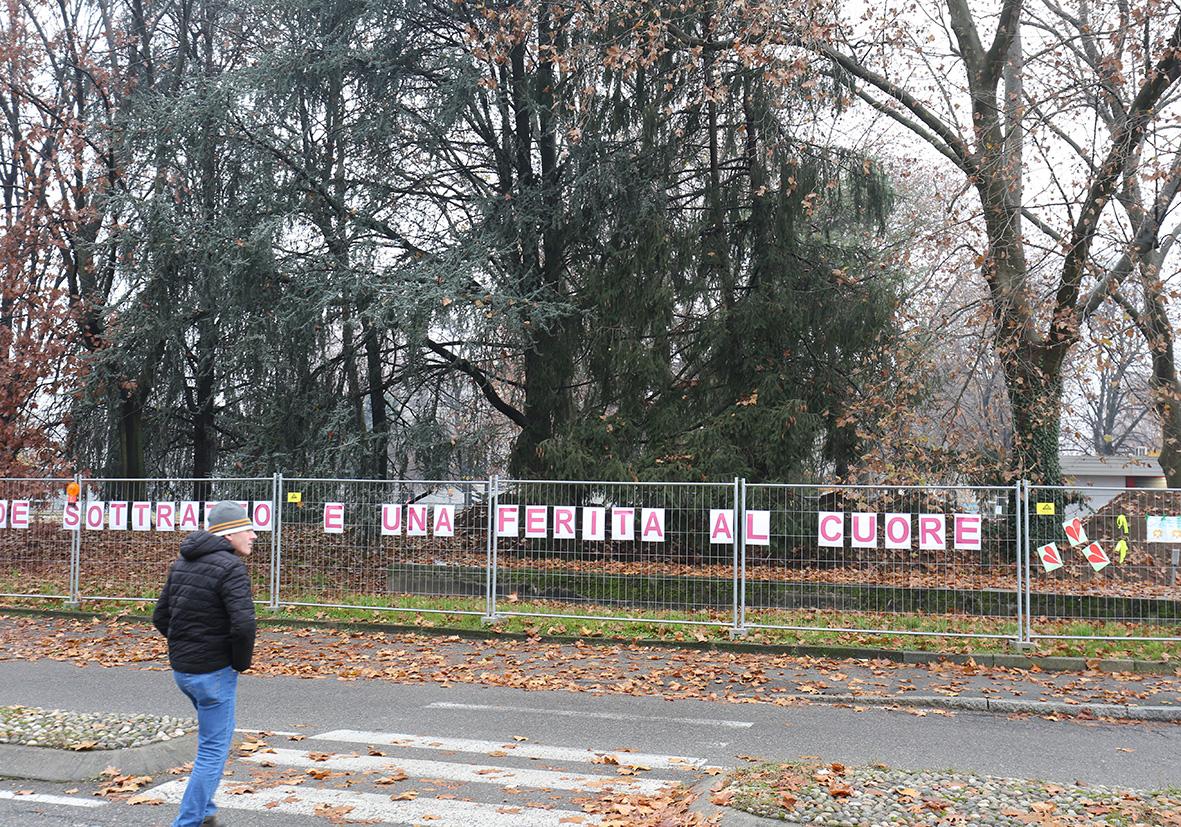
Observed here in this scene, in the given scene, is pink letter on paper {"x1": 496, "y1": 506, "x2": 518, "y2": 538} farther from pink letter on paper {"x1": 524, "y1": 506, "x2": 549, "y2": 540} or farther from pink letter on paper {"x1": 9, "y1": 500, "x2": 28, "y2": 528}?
pink letter on paper {"x1": 9, "y1": 500, "x2": 28, "y2": 528}

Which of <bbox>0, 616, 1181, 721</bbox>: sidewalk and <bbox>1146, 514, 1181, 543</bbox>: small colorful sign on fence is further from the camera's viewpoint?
<bbox>1146, 514, 1181, 543</bbox>: small colorful sign on fence

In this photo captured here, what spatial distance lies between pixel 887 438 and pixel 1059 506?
3.57 metres

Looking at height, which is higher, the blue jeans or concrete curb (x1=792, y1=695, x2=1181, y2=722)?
the blue jeans

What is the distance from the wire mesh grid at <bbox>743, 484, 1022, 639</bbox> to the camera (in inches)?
492

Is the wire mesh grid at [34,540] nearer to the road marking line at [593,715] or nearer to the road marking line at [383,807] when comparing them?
the road marking line at [593,715]

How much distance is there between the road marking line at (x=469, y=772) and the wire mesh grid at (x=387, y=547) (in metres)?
6.52

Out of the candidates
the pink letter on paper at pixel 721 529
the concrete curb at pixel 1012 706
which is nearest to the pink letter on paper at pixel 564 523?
the pink letter on paper at pixel 721 529

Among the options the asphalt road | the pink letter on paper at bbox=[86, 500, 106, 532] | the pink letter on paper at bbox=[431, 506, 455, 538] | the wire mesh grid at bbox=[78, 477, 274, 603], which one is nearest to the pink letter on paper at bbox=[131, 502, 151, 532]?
the wire mesh grid at bbox=[78, 477, 274, 603]

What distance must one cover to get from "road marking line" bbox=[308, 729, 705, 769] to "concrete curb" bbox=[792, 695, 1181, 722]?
3.17 metres

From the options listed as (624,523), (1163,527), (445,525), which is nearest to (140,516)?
(445,525)

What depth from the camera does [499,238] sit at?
19062 millimetres

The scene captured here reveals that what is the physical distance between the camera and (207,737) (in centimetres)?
571

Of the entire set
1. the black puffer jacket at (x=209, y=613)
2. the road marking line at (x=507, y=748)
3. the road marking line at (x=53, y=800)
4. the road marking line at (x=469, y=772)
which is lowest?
the road marking line at (x=507, y=748)

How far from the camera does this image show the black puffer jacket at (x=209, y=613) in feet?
18.6
